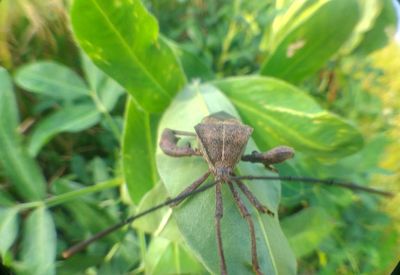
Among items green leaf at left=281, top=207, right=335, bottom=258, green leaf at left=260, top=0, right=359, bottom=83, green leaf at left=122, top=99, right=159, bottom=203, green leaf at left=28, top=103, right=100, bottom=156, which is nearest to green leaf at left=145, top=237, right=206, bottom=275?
green leaf at left=122, top=99, right=159, bottom=203

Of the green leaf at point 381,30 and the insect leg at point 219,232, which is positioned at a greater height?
the green leaf at point 381,30

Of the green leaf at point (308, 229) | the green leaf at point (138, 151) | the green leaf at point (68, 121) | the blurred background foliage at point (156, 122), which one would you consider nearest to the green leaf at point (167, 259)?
the blurred background foliage at point (156, 122)

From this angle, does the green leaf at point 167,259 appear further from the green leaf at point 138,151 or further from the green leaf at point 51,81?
the green leaf at point 51,81

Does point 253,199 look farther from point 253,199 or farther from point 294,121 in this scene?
point 294,121

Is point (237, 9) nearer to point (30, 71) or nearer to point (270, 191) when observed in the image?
point (30, 71)

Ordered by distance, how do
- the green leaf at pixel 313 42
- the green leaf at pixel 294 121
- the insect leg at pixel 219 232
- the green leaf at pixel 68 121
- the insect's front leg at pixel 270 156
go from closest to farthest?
1. the insect leg at pixel 219 232
2. the insect's front leg at pixel 270 156
3. the green leaf at pixel 294 121
4. the green leaf at pixel 313 42
5. the green leaf at pixel 68 121

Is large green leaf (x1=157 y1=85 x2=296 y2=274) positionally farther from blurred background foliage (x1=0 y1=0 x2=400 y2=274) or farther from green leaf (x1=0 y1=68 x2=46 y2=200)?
green leaf (x1=0 y1=68 x2=46 y2=200)

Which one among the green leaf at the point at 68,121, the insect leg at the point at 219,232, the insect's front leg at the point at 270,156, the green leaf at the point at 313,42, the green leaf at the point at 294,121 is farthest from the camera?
the green leaf at the point at 68,121
